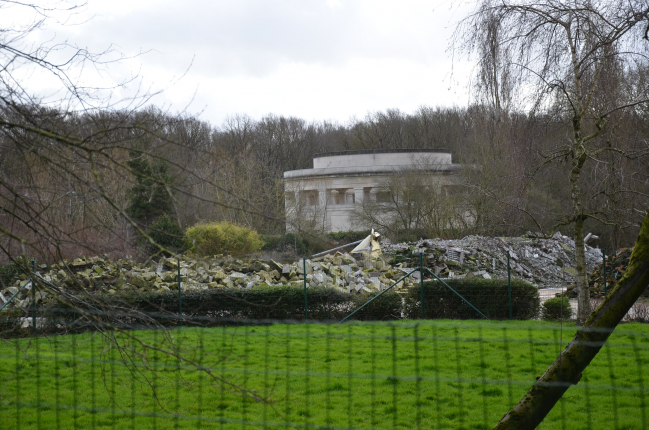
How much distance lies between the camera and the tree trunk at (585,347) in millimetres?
3047

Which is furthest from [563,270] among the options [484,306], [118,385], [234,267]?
[118,385]

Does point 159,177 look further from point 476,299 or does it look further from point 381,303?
point 476,299

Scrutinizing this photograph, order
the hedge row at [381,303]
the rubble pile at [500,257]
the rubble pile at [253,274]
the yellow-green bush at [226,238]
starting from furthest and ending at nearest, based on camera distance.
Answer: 1. the yellow-green bush at [226,238]
2. the rubble pile at [500,257]
3. the rubble pile at [253,274]
4. the hedge row at [381,303]

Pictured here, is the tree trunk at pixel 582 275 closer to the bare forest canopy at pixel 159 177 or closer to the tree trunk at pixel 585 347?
the bare forest canopy at pixel 159 177

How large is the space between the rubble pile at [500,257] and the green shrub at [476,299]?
3.95 meters

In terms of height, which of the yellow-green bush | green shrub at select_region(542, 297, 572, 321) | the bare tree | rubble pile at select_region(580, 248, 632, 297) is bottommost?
green shrub at select_region(542, 297, 572, 321)

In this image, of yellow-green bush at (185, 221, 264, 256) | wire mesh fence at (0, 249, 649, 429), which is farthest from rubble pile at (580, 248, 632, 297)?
yellow-green bush at (185, 221, 264, 256)

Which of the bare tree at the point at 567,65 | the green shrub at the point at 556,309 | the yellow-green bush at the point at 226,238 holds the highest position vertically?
the bare tree at the point at 567,65

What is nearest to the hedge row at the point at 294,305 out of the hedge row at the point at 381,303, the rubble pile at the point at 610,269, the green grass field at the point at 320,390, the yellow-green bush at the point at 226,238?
the hedge row at the point at 381,303

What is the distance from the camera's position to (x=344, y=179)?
32.4 meters

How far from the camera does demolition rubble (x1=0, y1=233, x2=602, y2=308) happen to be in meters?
13.5

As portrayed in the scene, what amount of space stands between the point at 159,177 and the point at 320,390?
3.63 metres

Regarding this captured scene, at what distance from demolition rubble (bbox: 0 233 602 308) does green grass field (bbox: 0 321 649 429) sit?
4.15 meters

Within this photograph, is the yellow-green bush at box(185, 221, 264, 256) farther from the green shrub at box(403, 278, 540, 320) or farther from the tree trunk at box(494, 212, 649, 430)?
the tree trunk at box(494, 212, 649, 430)
